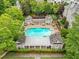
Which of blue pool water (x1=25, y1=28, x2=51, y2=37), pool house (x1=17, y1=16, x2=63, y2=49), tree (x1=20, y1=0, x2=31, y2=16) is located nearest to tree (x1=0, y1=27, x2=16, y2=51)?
pool house (x1=17, y1=16, x2=63, y2=49)

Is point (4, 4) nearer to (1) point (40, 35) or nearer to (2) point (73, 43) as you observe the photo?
(1) point (40, 35)

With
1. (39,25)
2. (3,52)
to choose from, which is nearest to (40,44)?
(3,52)

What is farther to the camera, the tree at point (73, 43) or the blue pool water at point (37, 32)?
the blue pool water at point (37, 32)

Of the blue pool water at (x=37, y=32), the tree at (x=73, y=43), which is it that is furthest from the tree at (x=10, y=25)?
the tree at (x=73, y=43)

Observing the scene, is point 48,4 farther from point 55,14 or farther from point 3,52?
point 3,52

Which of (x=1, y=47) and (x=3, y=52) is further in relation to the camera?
(x=3, y=52)

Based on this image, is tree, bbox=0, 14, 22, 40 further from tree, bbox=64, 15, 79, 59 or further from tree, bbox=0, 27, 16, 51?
tree, bbox=64, 15, 79, 59

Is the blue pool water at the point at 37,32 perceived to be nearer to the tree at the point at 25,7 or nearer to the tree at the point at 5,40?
the tree at the point at 25,7

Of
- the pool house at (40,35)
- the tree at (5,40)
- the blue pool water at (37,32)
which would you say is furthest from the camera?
the blue pool water at (37,32)
